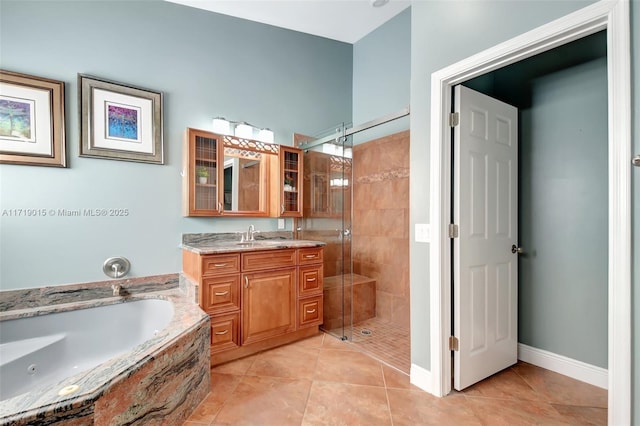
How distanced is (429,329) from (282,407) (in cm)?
104

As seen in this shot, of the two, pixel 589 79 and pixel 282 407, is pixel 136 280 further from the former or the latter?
pixel 589 79

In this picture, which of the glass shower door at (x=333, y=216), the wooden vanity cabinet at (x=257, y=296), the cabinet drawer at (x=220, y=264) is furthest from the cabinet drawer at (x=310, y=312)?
the cabinet drawer at (x=220, y=264)

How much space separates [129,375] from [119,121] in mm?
1982

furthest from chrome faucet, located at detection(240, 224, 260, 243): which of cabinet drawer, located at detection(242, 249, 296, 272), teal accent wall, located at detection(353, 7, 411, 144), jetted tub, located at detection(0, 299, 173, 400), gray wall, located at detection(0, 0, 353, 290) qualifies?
teal accent wall, located at detection(353, 7, 411, 144)

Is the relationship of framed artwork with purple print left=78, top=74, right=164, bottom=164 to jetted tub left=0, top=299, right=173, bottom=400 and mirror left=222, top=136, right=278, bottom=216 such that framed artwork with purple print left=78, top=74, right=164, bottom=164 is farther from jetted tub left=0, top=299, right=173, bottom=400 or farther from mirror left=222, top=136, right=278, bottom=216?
jetted tub left=0, top=299, right=173, bottom=400

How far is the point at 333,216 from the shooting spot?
2.98 metres

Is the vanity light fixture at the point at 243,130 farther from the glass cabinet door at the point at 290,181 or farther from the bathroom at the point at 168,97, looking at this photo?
the glass cabinet door at the point at 290,181

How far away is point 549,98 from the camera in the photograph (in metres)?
2.19

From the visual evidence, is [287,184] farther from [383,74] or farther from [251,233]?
[383,74]

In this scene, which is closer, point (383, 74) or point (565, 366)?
point (565, 366)

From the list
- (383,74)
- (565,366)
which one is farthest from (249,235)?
(565,366)

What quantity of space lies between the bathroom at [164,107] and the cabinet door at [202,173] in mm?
132

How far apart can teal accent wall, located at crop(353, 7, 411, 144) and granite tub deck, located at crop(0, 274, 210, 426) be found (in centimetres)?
276

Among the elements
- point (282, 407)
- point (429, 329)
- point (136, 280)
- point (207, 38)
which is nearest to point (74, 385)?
point (282, 407)
